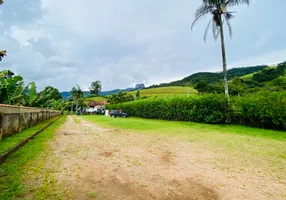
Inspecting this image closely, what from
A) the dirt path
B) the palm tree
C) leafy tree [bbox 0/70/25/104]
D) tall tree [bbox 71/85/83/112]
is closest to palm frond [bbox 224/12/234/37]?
the palm tree

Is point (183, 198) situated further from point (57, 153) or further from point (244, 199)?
point (57, 153)

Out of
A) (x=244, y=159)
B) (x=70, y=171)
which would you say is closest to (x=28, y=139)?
(x=70, y=171)

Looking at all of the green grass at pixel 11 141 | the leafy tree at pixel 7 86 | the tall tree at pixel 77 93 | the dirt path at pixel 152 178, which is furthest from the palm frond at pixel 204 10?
the tall tree at pixel 77 93

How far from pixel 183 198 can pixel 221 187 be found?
924mm

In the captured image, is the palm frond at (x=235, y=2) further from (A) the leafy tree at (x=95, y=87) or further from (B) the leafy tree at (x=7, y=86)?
(A) the leafy tree at (x=95, y=87)

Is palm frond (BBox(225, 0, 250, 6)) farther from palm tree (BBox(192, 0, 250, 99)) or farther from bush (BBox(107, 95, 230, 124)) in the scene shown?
bush (BBox(107, 95, 230, 124))

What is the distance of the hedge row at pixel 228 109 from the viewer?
382 inches

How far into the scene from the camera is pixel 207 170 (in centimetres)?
389

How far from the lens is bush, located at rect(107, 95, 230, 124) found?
529 inches

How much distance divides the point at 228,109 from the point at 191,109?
3.45m

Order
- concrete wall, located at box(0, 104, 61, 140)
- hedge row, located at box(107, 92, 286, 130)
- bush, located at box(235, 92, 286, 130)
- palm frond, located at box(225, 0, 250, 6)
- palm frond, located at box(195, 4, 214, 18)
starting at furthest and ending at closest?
palm frond, located at box(195, 4, 214, 18) → palm frond, located at box(225, 0, 250, 6) → hedge row, located at box(107, 92, 286, 130) → bush, located at box(235, 92, 286, 130) → concrete wall, located at box(0, 104, 61, 140)

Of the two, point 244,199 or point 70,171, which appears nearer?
point 244,199

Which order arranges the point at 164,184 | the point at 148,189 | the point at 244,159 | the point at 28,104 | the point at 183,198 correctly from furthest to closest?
the point at 28,104 → the point at 244,159 → the point at 164,184 → the point at 148,189 → the point at 183,198

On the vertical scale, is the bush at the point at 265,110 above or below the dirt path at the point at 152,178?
above
